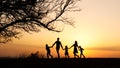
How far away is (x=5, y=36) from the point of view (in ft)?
101

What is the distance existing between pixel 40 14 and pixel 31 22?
114cm

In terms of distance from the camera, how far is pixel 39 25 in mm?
31469

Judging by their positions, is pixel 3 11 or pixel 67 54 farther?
pixel 67 54

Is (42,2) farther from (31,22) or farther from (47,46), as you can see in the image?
(47,46)

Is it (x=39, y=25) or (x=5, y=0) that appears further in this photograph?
(x=39, y=25)

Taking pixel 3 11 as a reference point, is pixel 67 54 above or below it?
below

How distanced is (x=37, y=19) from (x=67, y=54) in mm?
6022

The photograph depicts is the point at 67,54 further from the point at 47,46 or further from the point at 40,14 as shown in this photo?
the point at 40,14
